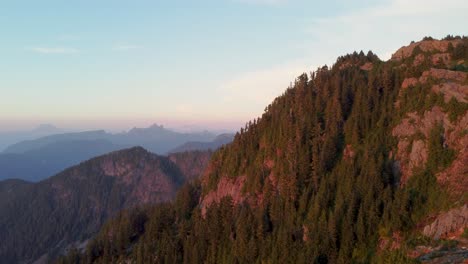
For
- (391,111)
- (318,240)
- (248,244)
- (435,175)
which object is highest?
(391,111)

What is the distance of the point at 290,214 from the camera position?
10006 cm

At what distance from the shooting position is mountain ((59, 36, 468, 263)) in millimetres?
71312

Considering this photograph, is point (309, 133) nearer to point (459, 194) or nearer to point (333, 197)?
point (333, 197)

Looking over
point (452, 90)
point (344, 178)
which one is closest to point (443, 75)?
point (452, 90)

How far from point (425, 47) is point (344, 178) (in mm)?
60247

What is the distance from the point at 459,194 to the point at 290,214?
43.2m

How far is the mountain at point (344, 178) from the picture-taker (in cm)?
7131

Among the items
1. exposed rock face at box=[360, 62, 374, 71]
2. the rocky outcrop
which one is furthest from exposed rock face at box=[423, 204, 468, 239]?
exposed rock face at box=[360, 62, 374, 71]

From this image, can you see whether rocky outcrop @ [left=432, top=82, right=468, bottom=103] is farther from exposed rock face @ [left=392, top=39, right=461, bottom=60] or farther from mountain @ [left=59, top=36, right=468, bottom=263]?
exposed rock face @ [left=392, top=39, right=461, bottom=60]

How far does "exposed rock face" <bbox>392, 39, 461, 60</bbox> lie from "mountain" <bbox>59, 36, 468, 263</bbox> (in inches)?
23.1

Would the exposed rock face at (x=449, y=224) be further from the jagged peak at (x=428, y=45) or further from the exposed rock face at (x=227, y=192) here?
the jagged peak at (x=428, y=45)

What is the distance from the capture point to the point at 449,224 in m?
58.2

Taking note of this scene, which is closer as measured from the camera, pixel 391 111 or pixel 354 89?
pixel 391 111

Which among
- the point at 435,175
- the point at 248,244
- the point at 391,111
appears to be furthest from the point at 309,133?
the point at 435,175
